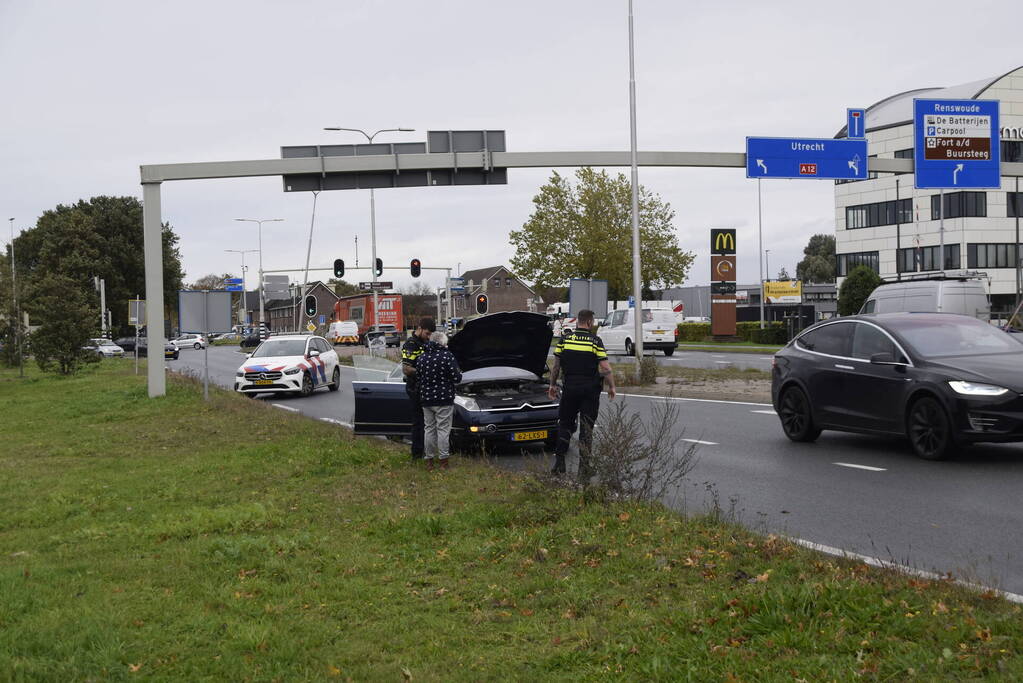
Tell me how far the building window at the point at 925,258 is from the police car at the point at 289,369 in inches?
1932

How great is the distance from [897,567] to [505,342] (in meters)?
8.66

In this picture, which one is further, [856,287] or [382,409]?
[856,287]

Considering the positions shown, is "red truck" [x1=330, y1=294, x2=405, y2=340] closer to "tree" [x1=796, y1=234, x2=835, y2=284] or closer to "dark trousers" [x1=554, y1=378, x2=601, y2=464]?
"dark trousers" [x1=554, y1=378, x2=601, y2=464]

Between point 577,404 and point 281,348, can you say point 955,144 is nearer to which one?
point 577,404

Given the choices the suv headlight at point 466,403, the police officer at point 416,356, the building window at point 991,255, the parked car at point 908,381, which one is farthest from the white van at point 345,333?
the police officer at point 416,356

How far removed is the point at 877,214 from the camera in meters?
74.9

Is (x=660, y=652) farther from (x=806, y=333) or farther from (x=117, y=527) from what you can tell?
(x=806, y=333)

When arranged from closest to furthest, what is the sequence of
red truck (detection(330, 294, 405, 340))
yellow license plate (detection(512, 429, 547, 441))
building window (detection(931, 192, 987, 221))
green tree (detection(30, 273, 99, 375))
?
yellow license plate (detection(512, 429, 547, 441)), green tree (detection(30, 273, 99, 375)), red truck (detection(330, 294, 405, 340)), building window (detection(931, 192, 987, 221))

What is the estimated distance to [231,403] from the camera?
20.7 m

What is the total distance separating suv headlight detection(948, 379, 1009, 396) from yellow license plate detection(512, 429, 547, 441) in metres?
4.90

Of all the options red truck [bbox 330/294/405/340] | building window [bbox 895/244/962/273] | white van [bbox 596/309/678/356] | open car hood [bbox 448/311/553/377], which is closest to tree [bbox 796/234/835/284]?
building window [bbox 895/244/962/273]

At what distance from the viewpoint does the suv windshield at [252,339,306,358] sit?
26.5 m

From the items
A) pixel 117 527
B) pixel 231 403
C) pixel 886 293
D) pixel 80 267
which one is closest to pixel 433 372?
pixel 117 527

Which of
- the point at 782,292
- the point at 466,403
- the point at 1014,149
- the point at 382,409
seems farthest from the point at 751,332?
the point at 466,403
